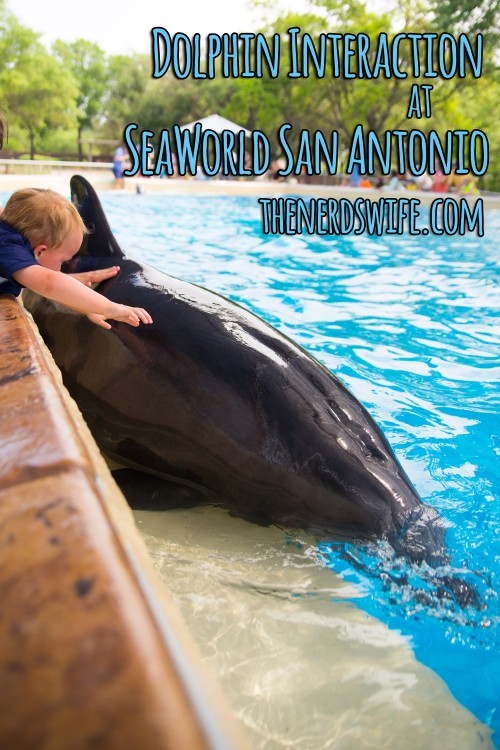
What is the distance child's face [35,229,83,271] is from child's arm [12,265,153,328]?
0.31 m

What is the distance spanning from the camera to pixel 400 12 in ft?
113

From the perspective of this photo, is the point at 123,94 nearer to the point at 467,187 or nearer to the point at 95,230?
the point at 467,187

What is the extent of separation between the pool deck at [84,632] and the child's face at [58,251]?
6.78 ft

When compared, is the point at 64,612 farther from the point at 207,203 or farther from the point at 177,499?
the point at 207,203

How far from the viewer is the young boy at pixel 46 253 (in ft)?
8.99

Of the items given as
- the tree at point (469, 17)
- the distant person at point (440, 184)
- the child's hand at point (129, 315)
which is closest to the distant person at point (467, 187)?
the distant person at point (440, 184)

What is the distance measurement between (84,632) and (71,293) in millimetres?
2103

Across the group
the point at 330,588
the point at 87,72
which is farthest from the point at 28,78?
the point at 330,588

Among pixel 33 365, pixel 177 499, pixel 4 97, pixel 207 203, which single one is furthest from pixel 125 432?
pixel 4 97

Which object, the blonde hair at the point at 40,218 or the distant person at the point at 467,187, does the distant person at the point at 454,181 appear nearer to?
the distant person at the point at 467,187

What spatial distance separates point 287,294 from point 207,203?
15.5m

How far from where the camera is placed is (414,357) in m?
5.56

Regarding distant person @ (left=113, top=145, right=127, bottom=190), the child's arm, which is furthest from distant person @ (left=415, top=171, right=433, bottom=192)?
the child's arm

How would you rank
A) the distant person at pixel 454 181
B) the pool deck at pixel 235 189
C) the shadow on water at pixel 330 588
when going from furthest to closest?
the distant person at pixel 454 181 → the pool deck at pixel 235 189 → the shadow on water at pixel 330 588
